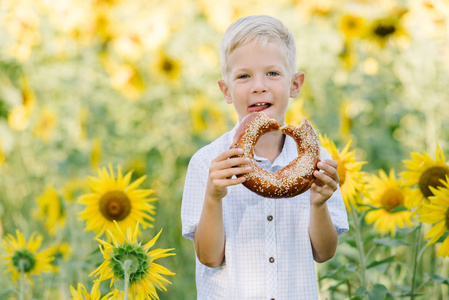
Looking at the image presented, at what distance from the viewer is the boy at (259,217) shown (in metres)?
1.90

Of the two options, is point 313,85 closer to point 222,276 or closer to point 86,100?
point 86,100

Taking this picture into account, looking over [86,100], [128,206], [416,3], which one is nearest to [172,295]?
[128,206]

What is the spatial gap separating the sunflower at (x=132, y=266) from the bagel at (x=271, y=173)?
0.34 metres

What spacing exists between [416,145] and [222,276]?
10.6 feet

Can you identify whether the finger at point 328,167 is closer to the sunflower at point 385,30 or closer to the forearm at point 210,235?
the forearm at point 210,235

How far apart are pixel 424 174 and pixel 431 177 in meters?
0.03

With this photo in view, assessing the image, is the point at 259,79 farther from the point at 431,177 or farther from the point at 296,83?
the point at 431,177

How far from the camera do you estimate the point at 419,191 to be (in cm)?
250

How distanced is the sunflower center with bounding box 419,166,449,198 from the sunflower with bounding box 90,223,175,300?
119cm

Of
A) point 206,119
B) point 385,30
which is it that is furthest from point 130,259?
point 385,30

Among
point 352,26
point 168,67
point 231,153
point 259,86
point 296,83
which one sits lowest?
point 231,153

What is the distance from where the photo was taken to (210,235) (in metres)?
1.85

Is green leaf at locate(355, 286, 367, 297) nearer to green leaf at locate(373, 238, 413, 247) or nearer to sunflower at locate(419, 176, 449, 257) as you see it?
green leaf at locate(373, 238, 413, 247)

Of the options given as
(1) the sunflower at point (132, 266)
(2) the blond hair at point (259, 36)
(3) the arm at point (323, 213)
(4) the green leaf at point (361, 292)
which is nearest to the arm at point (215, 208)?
(1) the sunflower at point (132, 266)
